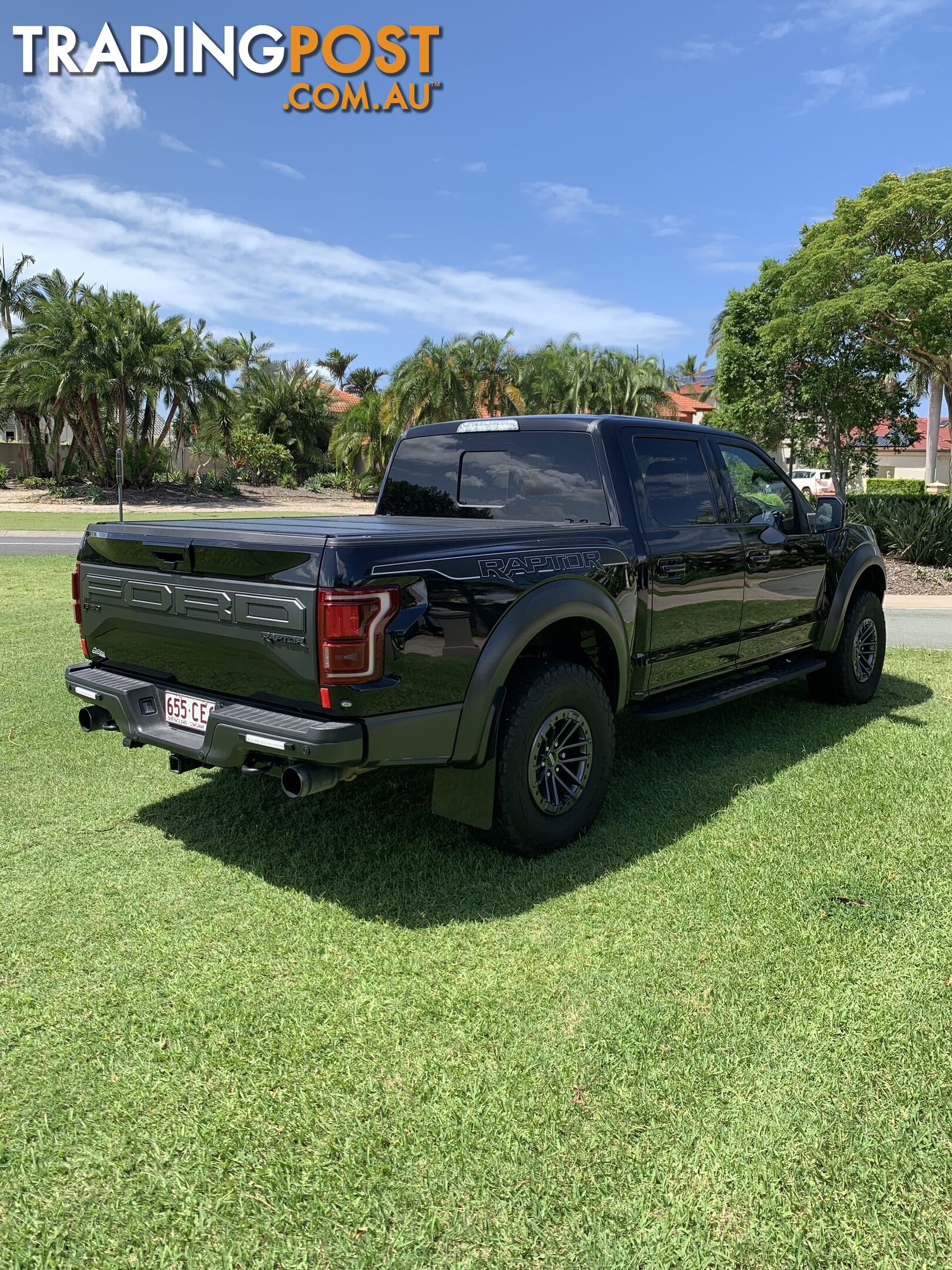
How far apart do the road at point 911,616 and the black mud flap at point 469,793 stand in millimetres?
6796

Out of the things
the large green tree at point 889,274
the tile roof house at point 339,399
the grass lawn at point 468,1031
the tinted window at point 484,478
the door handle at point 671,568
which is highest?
the tile roof house at point 339,399

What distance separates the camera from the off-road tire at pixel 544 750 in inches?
146

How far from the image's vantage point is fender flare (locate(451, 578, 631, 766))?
3.54 metres

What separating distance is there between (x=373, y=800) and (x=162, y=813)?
101 cm

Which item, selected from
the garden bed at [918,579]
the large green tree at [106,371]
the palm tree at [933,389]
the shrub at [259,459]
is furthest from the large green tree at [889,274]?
the shrub at [259,459]

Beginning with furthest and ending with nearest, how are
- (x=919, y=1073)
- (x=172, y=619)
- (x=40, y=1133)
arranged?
(x=172, y=619) → (x=919, y=1073) → (x=40, y=1133)

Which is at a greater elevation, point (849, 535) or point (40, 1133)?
point (849, 535)

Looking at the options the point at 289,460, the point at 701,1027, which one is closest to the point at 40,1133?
the point at 701,1027

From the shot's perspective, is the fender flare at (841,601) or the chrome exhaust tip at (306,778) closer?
the chrome exhaust tip at (306,778)

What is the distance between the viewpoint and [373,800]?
468 cm

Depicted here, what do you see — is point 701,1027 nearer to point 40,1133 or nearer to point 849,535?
point 40,1133

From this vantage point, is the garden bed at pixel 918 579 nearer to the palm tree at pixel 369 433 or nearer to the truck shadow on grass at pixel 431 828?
the truck shadow on grass at pixel 431 828

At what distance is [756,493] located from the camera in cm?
565

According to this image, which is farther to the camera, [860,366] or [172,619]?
[860,366]
